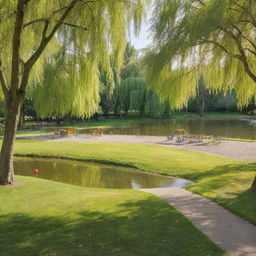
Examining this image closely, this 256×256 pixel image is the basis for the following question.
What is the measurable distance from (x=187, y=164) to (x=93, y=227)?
27.9 feet

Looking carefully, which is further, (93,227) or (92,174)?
(92,174)

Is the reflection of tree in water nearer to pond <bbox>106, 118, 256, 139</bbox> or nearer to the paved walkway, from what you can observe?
the paved walkway

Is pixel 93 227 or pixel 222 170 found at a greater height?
pixel 93 227

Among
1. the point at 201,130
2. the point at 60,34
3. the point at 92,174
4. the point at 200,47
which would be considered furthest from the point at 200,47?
the point at 201,130

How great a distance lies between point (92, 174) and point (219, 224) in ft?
26.2

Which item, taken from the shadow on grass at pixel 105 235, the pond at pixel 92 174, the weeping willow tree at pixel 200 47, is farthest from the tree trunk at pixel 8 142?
the weeping willow tree at pixel 200 47

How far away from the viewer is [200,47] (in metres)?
8.39

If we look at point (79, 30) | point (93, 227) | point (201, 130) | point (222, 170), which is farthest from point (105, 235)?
point (201, 130)

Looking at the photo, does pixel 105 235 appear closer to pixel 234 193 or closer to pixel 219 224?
pixel 219 224

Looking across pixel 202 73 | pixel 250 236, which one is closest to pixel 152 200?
pixel 250 236

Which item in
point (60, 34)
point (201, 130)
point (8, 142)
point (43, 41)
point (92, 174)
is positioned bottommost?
point (92, 174)

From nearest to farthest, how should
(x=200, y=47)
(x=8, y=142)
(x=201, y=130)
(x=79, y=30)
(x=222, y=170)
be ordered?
(x=8, y=142), (x=79, y=30), (x=200, y=47), (x=222, y=170), (x=201, y=130)

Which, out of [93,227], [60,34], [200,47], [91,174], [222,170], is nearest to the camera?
[93,227]

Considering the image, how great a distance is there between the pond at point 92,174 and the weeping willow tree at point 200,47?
296 cm
